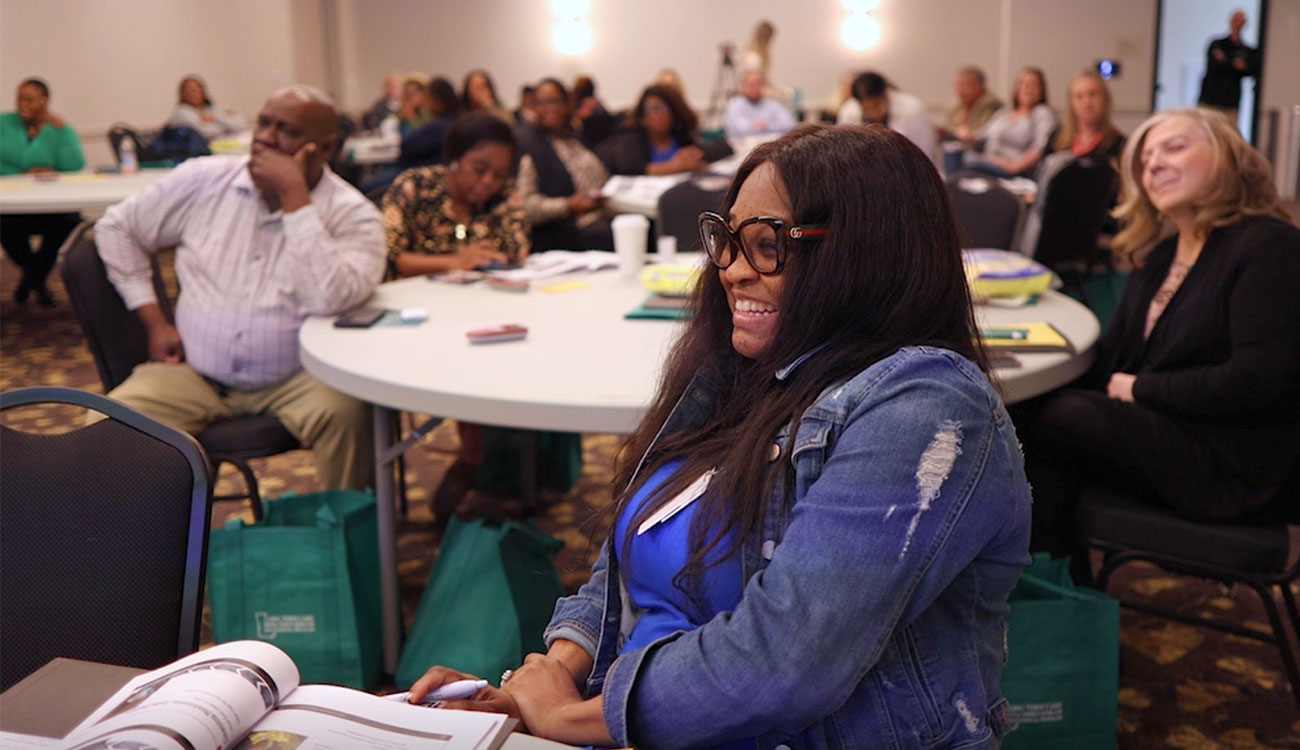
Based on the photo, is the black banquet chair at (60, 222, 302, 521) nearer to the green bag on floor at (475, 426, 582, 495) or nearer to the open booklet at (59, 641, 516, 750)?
the green bag on floor at (475, 426, 582, 495)

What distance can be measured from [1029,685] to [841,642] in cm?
112

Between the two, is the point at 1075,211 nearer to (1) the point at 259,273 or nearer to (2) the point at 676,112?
(2) the point at 676,112

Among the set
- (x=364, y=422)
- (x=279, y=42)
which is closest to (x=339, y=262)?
(x=364, y=422)

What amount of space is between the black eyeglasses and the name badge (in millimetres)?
237

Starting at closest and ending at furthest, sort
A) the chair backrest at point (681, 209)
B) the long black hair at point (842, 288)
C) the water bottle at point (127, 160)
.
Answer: the long black hair at point (842, 288) < the chair backrest at point (681, 209) < the water bottle at point (127, 160)

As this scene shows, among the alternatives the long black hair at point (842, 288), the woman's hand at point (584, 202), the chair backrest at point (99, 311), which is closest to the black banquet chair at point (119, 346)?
the chair backrest at point (99, 311)

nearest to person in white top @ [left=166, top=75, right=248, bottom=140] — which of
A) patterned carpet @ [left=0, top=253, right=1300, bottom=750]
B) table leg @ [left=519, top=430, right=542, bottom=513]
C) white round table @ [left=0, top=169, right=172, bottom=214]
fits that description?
white round table @ [left=0, top=169, right=172, bottom=214]

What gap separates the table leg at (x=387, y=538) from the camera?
252cm

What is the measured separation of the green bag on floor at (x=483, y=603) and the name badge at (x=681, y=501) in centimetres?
112

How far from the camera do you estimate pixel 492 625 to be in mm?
2373

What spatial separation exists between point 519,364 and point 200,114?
357 inches

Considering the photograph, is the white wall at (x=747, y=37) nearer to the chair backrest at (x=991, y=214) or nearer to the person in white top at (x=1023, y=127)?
the person in white top at (x=1023, y=127)

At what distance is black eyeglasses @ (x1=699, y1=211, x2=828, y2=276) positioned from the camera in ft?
3.99

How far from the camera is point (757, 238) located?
1257 mm
